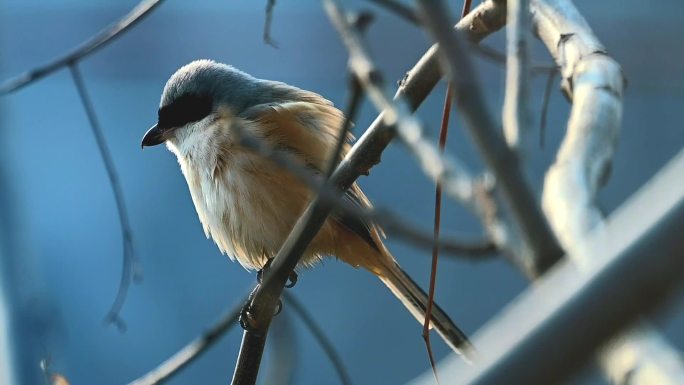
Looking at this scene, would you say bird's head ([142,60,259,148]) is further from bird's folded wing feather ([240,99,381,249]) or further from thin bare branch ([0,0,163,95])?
thin bare branch ([0,0,163,95])

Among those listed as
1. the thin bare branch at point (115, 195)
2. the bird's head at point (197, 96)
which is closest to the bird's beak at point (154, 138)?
the bird's head at point (197, 96)

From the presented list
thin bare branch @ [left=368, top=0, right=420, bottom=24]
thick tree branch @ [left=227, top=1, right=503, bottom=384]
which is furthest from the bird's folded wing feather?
thin bare branch @ [left=368, top=0, right=420, bottom=24]

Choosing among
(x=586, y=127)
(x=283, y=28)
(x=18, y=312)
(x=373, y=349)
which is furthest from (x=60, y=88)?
(x=586, y=127)

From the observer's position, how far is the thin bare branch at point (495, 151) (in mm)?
996

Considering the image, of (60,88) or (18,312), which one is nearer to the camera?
(18,312)

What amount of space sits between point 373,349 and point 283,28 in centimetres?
279

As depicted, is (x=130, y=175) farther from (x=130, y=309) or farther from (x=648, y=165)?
(x=648, y=165)

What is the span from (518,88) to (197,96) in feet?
10.6

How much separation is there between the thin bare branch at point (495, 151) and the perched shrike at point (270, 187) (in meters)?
2.55

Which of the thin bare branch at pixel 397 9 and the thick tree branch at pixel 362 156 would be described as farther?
the thick tree branch at pixel 362 156

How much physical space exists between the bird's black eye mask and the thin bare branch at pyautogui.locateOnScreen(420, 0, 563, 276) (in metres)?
3.37

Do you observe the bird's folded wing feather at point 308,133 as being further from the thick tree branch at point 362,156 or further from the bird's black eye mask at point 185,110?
the thick tree branch at point 362,156

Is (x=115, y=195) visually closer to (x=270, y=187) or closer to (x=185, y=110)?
(x=270, y=187)

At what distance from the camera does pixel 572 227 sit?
4.17 ft
